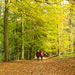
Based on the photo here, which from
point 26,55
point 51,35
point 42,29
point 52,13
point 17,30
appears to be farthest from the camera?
point 26,55

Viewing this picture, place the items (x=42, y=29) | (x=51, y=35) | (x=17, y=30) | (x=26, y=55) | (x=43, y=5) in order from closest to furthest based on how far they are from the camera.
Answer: (x=43, y=5) < (x=42, y=29) < (x=51, y=35) < (x=17, y=30) < (x=26, y=55)

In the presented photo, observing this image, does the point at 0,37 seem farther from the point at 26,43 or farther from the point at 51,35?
the point at 51,35

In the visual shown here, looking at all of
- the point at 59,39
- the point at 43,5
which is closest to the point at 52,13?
the point at 43,5

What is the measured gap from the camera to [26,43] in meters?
21.6

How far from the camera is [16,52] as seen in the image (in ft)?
80.8

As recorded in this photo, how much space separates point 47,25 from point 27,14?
28.4 feet

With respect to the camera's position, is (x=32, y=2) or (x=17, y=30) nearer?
(x=32, y=2)

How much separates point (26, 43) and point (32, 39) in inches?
52.9

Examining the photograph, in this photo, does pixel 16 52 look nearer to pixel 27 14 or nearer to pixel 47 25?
pixel 47 25

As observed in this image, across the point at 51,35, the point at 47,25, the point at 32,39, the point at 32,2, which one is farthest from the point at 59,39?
the point at 32,2

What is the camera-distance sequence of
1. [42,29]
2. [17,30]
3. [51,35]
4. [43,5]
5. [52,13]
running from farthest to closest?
[17,30], [51,35], [42,29], [52,13], [43,5]

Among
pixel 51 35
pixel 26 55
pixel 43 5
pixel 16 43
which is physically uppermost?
pixel 43 5

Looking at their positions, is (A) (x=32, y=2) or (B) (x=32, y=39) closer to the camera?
(A) (x=32, y=2)

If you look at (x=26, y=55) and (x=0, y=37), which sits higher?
(x=0, y=37)
